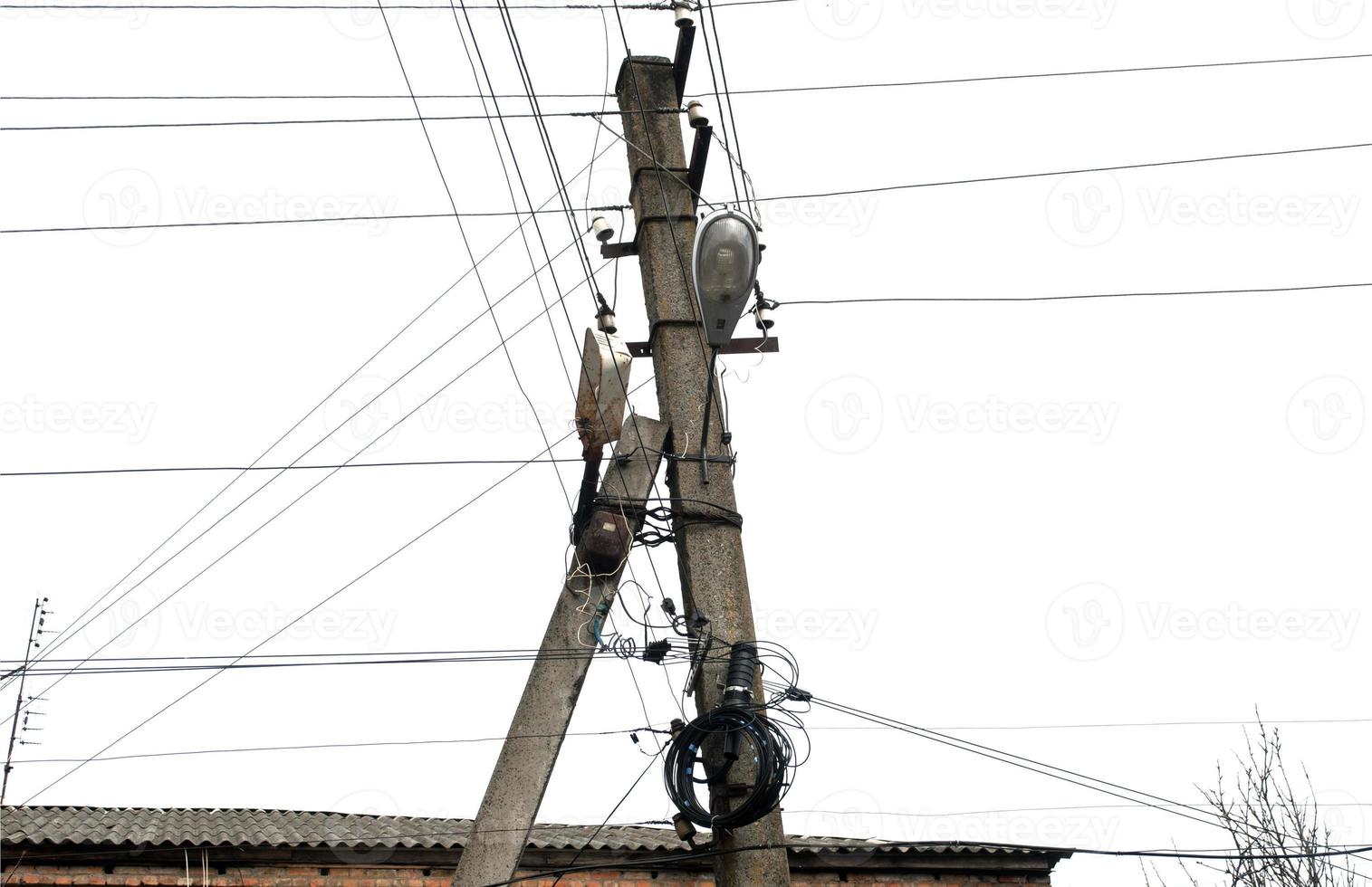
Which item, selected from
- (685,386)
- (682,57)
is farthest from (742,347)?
(682,57)

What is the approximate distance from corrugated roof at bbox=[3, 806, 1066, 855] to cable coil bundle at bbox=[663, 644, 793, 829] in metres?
5.12

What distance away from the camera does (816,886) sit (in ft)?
40.6

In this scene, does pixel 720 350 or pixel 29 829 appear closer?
pixel 720 350

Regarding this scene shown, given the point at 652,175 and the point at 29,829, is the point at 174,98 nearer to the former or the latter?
the point at 652,175

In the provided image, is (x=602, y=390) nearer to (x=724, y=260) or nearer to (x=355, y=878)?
(x=724, y=260)

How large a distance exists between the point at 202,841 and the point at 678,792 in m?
6.75

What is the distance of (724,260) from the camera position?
621cm

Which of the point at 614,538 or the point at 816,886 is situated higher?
the point at 614,538

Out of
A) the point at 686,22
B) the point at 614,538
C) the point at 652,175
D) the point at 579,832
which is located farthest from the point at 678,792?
the point at 579,832

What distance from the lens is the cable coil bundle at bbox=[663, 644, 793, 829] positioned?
19.7ft

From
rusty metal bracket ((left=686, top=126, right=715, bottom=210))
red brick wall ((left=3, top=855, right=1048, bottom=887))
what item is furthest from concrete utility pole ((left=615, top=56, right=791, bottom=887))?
red brick wall ((left=3, top=855, right=1048, bottom=887))

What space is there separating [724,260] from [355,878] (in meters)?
7.91

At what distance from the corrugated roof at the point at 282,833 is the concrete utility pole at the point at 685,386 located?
5198 millimetres

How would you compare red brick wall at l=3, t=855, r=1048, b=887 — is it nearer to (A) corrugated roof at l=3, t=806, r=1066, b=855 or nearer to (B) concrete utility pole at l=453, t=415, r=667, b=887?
(A) corrugated roof at l=3, t=806, r=1066, b=855
